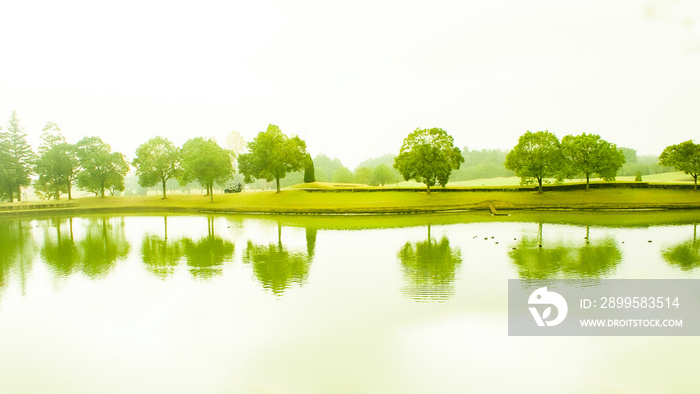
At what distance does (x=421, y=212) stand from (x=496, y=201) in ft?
35.4

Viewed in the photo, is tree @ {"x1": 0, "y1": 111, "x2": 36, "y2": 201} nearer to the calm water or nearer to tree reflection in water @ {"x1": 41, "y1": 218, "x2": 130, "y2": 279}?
tree reflection in water @ {"x1": 41, "y1": 218, "x2": 130, "y2": 279}

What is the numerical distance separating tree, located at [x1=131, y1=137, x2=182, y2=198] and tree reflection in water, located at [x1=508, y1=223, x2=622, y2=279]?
62.8m

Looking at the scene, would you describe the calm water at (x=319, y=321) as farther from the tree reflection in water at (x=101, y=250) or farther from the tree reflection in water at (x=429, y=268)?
the tree reflection in water at (x=101, y=250)

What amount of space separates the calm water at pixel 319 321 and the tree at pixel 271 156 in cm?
3615

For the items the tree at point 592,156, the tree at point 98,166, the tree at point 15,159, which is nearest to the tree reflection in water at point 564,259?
the tree at point 592,156

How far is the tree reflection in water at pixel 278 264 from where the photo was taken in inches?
667

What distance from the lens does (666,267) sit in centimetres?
1816

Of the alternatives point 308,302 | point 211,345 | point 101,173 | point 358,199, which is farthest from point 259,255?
point 101,173

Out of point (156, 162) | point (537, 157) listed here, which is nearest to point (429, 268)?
point (537, 157)

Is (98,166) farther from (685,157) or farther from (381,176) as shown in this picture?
(685,157)

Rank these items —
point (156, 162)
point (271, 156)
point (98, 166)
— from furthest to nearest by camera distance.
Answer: point (98, 166), point (156, 162), point (271, 156)

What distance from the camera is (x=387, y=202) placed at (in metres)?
54.3

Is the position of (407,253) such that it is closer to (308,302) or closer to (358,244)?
(358,244)

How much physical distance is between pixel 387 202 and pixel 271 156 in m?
20.3
